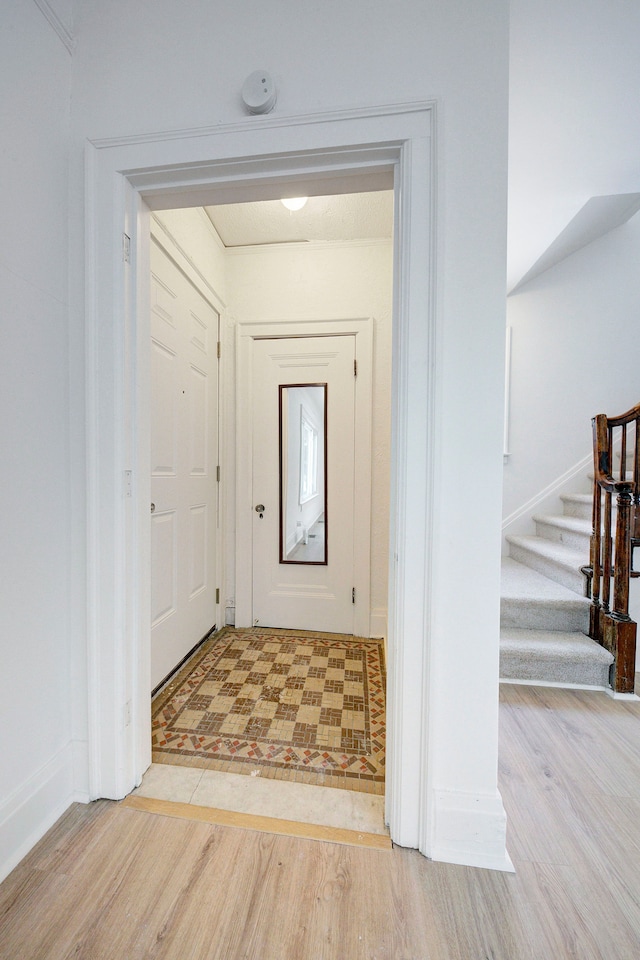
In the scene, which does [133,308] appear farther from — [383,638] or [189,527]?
[383,638]

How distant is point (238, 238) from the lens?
2.54 metres

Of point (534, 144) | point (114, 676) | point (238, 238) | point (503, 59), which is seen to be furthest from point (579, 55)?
point (114, 676)

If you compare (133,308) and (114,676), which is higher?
(133,308)

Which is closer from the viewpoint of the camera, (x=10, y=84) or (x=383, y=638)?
(x=10, y=84)

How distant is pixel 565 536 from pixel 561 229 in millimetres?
2305

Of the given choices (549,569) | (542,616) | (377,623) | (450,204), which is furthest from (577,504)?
(450,204)

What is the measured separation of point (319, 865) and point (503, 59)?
7.51 feet

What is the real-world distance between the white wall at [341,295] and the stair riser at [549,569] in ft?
3.93

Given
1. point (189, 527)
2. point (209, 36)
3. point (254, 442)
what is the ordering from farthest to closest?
point (254, 442), point (189, 527), point (209, 36)

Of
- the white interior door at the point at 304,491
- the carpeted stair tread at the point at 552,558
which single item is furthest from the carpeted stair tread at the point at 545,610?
the white interior door at the point at 304,491

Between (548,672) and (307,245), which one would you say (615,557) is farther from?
(307,245)

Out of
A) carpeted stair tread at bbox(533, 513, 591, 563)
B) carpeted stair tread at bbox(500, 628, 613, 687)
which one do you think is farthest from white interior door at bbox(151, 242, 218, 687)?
carpeted stair tread at bbox(533, 513, 591, 563)

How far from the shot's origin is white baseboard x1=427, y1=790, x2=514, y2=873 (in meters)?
1.10

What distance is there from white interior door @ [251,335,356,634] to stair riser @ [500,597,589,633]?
39.0 inches
